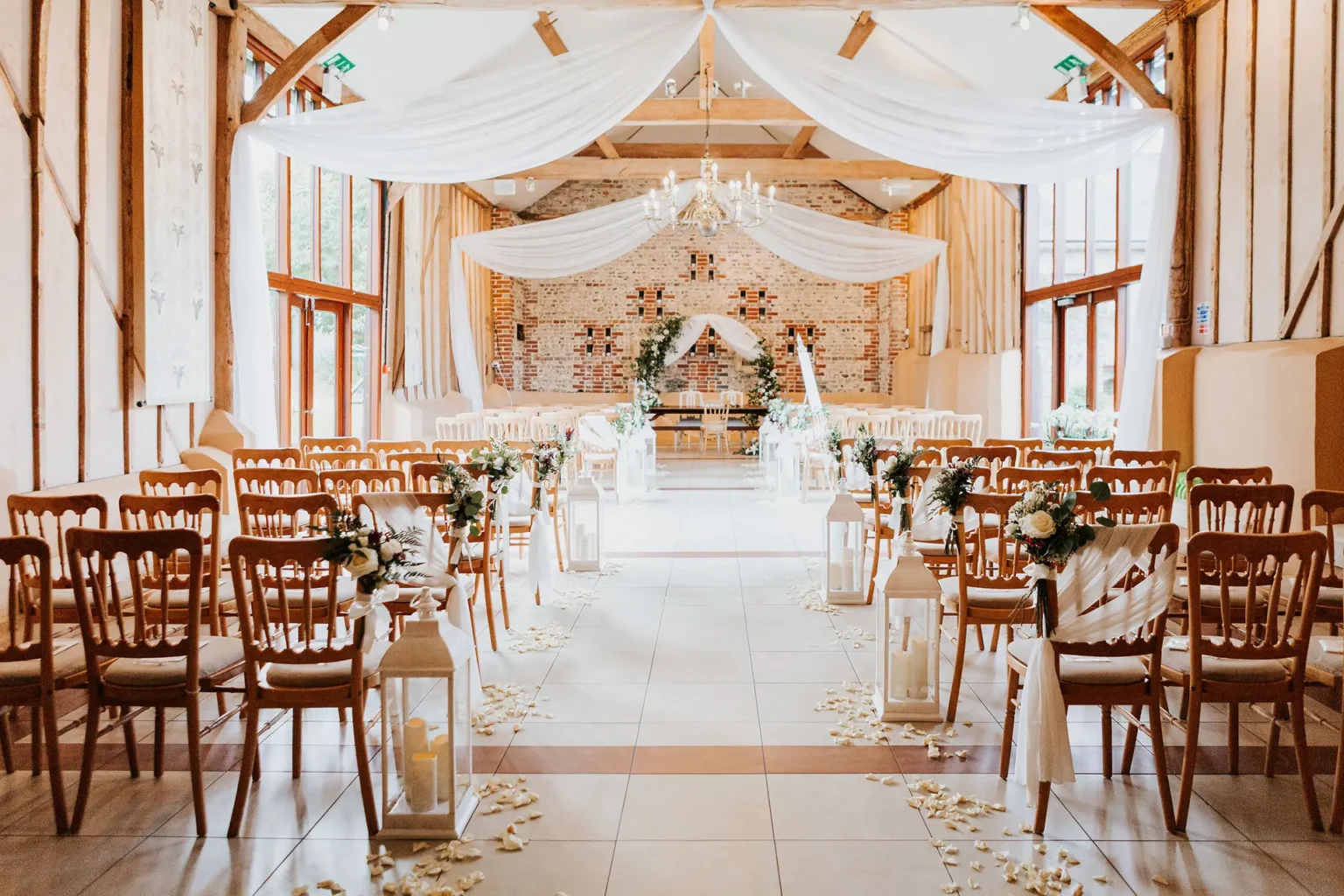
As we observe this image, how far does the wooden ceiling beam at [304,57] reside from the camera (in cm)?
664

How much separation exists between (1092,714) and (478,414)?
24.4 ft

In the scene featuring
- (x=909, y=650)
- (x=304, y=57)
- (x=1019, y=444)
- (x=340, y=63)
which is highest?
(x=340, y=63)

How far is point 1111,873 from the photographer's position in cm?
260

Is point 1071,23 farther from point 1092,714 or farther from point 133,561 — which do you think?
point 133,561

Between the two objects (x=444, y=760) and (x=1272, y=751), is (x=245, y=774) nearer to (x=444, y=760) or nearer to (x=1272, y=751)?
(x=444, y=760)

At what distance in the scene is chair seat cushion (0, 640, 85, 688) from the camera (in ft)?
9.53

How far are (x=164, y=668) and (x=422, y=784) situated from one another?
0.89 metres

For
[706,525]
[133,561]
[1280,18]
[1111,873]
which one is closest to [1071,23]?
[1280,18]

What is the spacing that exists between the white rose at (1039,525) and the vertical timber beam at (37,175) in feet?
16.0

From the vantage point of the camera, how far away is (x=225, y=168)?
6.61m

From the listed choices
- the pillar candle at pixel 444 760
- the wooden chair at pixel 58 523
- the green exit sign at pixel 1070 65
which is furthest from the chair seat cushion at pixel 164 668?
the green exit sign at pixel 1070 65

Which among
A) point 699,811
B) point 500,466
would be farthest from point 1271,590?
point 500,466

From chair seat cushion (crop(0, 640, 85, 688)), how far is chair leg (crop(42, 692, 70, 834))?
0.28 ft

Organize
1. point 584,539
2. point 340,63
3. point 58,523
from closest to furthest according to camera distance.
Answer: point 58,523 → point 584,539 → point 340,63
